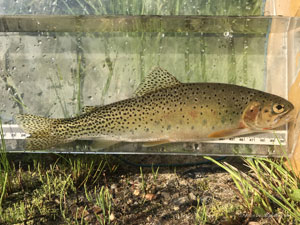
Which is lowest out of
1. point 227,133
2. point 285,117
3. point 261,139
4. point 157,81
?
point 261,139

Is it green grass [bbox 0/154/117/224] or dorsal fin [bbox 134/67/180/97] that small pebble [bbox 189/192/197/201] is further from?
dorsal fin [bbox 134/67/180/97]

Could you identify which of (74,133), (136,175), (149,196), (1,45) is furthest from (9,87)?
(149,196)

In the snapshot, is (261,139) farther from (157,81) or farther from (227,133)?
(157,81)

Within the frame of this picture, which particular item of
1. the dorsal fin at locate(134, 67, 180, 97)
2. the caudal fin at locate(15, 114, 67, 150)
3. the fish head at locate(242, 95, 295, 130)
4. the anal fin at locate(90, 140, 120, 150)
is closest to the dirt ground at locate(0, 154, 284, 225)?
the anal fin at locate(90, 140, 120, 150)

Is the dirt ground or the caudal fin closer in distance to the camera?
the dirt ground

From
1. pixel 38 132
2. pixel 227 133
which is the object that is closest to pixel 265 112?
pixel 227 133

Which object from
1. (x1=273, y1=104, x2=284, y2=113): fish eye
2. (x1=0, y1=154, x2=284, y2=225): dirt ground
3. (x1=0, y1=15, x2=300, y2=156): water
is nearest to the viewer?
(x1=0, y1=154, x2=284, y2=225): dirt ground

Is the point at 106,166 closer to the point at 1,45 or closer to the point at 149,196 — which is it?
the point at 149,196
